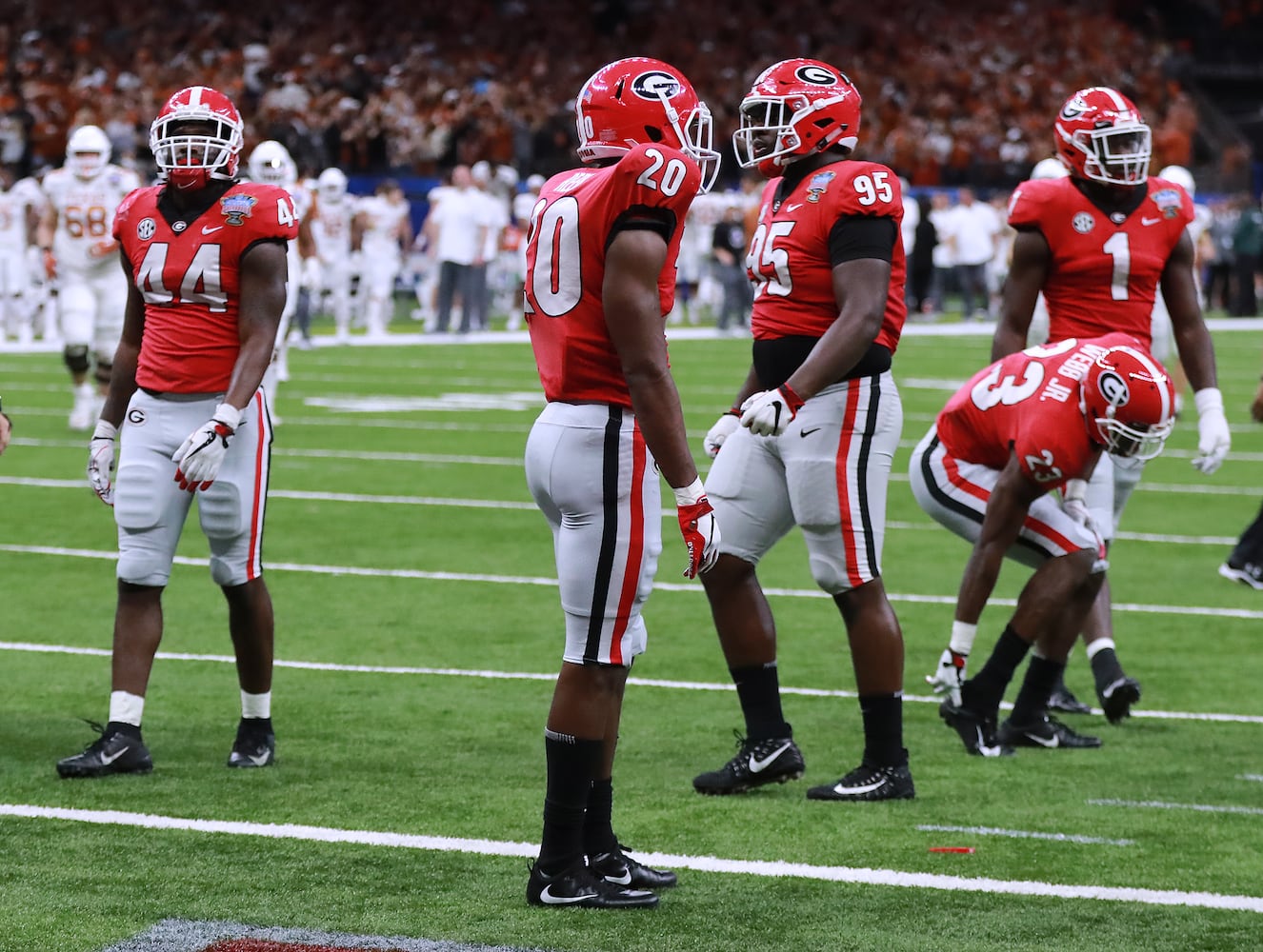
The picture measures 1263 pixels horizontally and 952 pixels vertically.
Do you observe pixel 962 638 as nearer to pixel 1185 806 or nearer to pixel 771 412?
pixel 1185 806

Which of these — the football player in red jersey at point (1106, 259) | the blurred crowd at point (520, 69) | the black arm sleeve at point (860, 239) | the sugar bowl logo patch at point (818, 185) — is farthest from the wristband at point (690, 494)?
the blurred crowd at point (520, 69)

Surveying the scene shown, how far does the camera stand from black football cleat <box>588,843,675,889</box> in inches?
172

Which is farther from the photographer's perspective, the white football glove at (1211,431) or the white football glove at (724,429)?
the white football glove at (1211,431)

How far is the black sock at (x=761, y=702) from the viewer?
5449 mm

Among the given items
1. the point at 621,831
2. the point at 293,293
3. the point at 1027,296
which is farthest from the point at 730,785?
the point at 293,293

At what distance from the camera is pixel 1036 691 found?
608 cm

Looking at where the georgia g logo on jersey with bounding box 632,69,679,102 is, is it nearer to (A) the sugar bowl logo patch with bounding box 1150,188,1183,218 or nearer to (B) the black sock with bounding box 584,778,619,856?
(B) the black sock with bounding box 584,778,619,856

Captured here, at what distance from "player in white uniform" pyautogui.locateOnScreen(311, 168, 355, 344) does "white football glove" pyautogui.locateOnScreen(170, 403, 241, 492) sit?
16.7 m

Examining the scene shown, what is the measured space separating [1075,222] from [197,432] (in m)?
2.88

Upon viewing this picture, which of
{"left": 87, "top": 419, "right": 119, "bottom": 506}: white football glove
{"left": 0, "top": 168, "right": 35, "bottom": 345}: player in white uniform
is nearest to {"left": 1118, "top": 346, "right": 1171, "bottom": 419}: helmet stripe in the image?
{"left": 87, "top": 419, "right": 119, "bottom": 506}: white football glove

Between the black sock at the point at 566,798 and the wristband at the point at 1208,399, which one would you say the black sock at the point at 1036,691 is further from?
the black sock at the point at 566,798

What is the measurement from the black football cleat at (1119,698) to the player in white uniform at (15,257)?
611 inches

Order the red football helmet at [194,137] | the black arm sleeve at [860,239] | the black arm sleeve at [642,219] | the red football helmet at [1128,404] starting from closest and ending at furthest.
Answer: the black arm sleeve at [642,219], the black arm sleeve at [860,239], the red football helmet at [194,137], the red football helmet at [1128,404]

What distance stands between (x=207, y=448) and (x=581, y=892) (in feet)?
5.47
